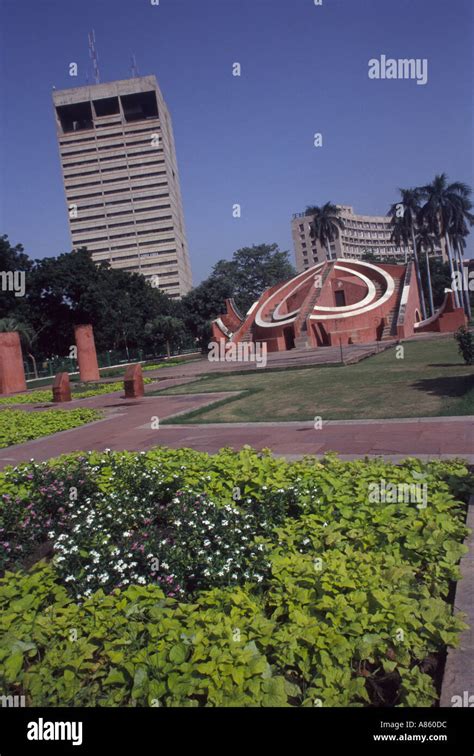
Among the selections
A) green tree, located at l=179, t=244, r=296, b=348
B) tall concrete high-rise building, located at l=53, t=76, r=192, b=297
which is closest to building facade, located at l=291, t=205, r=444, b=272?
tall concrete high-rise building, located at l=53, t=76, r=192, b=297

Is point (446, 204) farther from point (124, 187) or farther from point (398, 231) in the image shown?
point (124, 187)

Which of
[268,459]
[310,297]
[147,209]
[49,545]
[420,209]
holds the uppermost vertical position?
[147,209]

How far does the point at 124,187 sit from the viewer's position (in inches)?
3755

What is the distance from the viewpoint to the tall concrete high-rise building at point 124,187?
93500 mm

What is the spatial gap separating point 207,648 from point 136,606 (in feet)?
1.89

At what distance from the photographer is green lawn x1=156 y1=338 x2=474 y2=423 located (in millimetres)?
9008

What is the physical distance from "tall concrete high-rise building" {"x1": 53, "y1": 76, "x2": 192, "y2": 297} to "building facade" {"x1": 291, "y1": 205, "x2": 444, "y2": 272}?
1034 inches

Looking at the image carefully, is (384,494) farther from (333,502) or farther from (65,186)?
(65,186)

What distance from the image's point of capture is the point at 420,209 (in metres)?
42.8

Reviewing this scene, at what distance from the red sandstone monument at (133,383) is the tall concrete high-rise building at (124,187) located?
265 ft

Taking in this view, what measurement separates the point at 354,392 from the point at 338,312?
69.4ft

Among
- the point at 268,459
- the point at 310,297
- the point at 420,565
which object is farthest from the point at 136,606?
the point at 310,297

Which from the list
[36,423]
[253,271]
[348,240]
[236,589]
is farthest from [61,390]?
[348,240]

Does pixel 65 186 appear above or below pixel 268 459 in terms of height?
above
